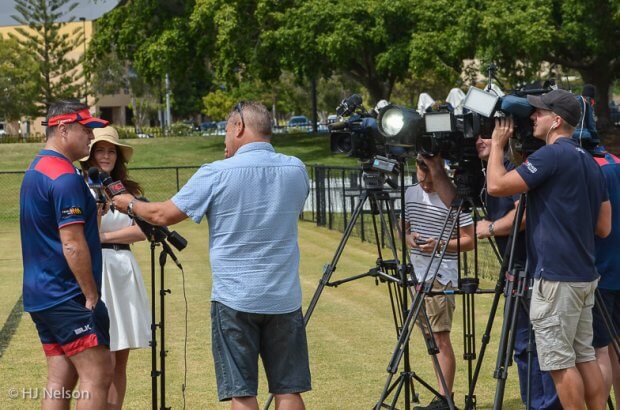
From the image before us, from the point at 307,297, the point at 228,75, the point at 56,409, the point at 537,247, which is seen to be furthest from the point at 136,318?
the point at 228,75

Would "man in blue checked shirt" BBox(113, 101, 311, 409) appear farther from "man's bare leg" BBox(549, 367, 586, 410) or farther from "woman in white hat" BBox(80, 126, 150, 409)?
"man's bare leg" BBox(549, 367, 586, 410)

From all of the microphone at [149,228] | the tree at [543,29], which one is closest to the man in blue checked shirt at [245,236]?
the microphone at [149,228]

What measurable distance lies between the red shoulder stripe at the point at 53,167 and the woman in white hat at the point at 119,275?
111 cm

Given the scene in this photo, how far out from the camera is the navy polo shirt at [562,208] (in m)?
5.31

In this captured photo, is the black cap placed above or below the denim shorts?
above

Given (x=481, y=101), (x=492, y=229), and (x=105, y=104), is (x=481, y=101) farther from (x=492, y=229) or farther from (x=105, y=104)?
(x=105, y=104)

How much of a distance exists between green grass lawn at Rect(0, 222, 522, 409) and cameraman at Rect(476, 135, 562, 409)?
1.05 meters

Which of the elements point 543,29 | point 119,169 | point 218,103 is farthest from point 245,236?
point 218,103

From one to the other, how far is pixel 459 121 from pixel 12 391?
423cm

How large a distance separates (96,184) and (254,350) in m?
1.37

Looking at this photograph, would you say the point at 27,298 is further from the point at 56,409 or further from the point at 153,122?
the point at 153,122

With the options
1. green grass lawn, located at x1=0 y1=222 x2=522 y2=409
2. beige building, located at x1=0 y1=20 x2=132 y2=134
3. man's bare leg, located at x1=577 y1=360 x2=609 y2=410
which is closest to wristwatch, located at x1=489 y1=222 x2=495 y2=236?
man's bare leg, located at x1=577 y1=360 x2=609 y2=410

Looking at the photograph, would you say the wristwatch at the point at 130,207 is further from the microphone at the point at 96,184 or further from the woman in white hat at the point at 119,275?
the woman in white hat at the point at 119,275

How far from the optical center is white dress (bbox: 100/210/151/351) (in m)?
6.23
